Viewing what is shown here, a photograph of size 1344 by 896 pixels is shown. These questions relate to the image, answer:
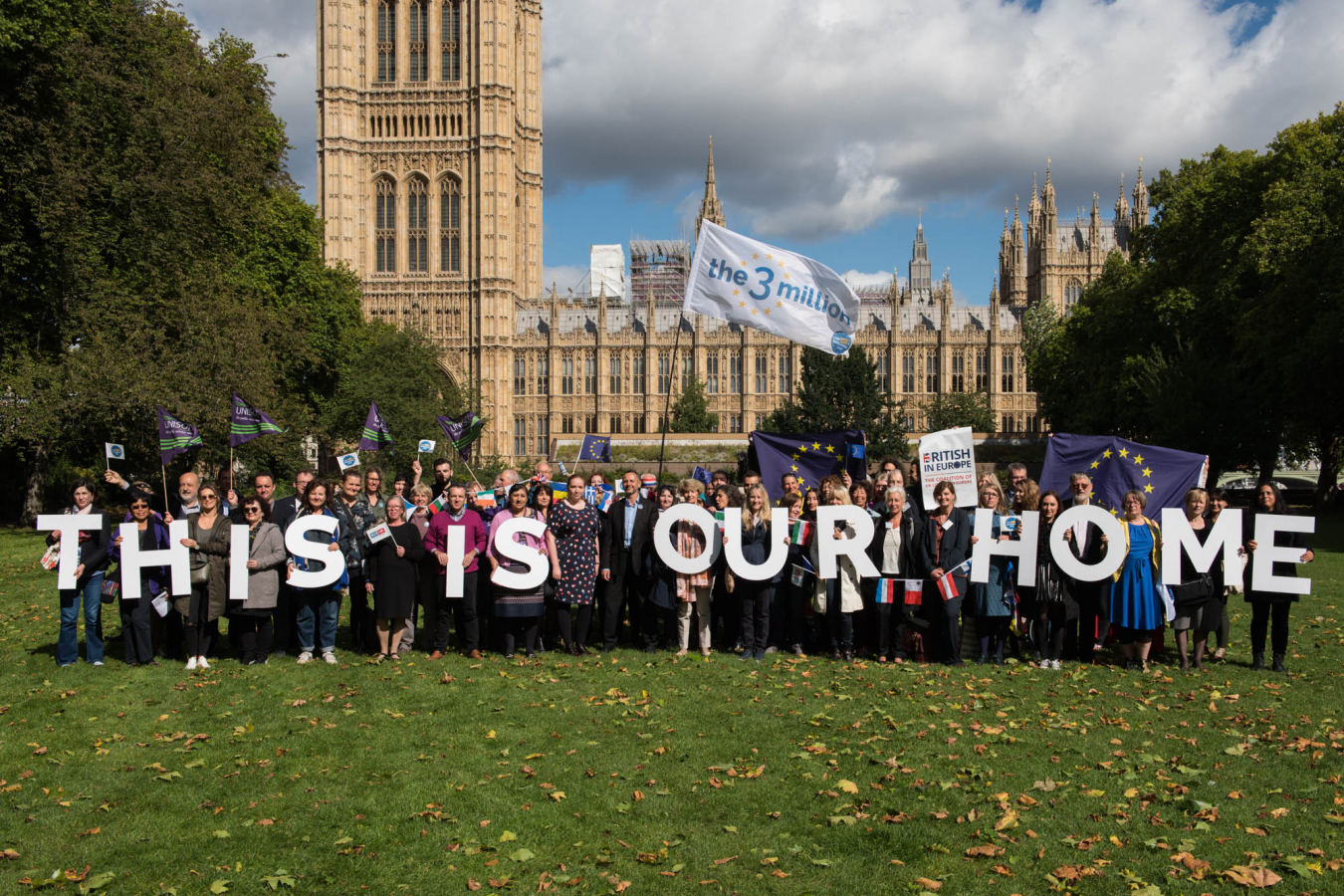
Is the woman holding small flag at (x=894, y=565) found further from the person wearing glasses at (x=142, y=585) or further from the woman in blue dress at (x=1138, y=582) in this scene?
the person wearing glasses at (x=142, y=585)

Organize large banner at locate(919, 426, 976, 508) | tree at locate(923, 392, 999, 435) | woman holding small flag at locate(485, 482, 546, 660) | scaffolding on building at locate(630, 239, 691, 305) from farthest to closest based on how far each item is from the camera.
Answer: scaffolding on building at locate(630, 239, 691, 305)
tree at locate(923, 392, 999, 435)
large banner at locate(919, 426, 976, 508)
woman holding small flag at locate(485, 482, 546, 660)

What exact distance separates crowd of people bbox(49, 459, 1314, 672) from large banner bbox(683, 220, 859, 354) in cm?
264

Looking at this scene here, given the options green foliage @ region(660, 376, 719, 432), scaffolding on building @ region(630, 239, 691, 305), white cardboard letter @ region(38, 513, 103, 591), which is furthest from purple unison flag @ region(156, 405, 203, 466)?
scaffolding on building @ region(630, 239, 691, 305)

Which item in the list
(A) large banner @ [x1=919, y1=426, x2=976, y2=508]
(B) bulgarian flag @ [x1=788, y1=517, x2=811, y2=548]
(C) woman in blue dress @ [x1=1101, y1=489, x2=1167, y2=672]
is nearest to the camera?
(C) woman in blue dress @ [x1=1101, y1=489, x2=1167, y2=672]

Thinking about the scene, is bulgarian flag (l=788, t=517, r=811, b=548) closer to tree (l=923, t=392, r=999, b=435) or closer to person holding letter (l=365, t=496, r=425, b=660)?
person holding letter (l=365, t=496, r=425, b=660)

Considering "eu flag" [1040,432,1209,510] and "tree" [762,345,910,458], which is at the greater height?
"tree" [762,345,910,458]

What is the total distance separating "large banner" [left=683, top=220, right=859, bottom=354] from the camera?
11891mm

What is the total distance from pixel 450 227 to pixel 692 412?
2013 centimetres

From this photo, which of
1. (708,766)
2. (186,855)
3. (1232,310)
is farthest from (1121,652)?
(1232,310)

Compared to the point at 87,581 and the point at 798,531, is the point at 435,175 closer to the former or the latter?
the point at 87,581

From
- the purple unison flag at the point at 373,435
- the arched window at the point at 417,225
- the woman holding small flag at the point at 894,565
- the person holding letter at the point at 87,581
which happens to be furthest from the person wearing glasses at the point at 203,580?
the arched window at the point at 417,225

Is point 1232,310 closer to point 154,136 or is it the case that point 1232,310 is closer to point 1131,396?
point 1131,396

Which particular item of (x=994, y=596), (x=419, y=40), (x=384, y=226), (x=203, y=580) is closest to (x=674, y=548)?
(x=994, y=596)

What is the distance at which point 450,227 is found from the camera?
6284cm
